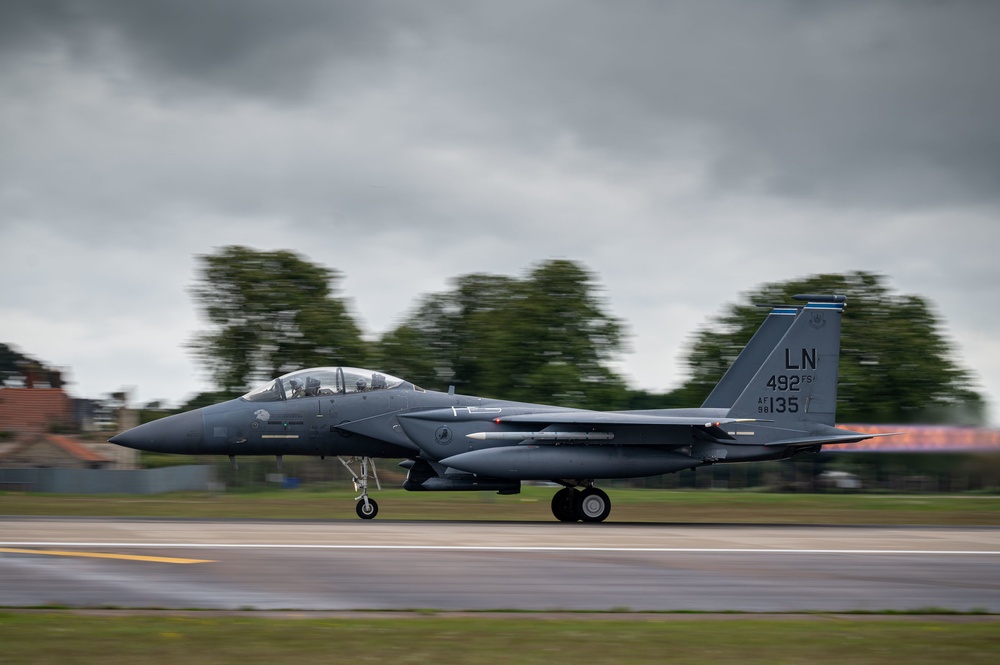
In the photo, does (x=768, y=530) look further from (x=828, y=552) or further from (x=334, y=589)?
(x=334, y=589)

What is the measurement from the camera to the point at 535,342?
200 ft

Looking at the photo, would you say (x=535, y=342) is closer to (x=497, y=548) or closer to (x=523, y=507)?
(x=523, y=507)

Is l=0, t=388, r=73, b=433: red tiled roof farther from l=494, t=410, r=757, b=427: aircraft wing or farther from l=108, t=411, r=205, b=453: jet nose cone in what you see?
l=494, t=410, r=757, b=427: aircraft wing

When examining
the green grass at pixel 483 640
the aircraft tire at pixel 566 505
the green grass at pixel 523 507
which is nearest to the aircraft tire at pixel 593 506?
the aircraft tire at pixel 566 505

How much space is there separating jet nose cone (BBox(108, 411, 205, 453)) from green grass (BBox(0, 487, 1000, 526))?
1736mm

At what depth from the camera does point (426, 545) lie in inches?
569

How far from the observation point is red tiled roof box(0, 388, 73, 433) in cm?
6456

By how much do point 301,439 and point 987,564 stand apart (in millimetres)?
12466

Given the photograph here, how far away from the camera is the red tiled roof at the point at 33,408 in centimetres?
6456

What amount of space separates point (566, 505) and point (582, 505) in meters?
0.46

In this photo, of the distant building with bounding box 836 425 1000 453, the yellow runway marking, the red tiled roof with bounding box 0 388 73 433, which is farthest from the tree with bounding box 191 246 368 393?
the yellow runway marking

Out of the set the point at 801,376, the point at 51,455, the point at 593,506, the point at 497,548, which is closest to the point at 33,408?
the point at 51,455

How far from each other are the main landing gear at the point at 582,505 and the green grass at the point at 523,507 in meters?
1.15

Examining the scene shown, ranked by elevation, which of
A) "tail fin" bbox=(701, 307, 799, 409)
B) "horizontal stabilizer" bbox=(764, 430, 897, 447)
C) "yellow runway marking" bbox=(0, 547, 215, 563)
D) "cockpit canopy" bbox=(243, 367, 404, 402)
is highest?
"tail fin" bbox=(701, 307, 799, 409)
